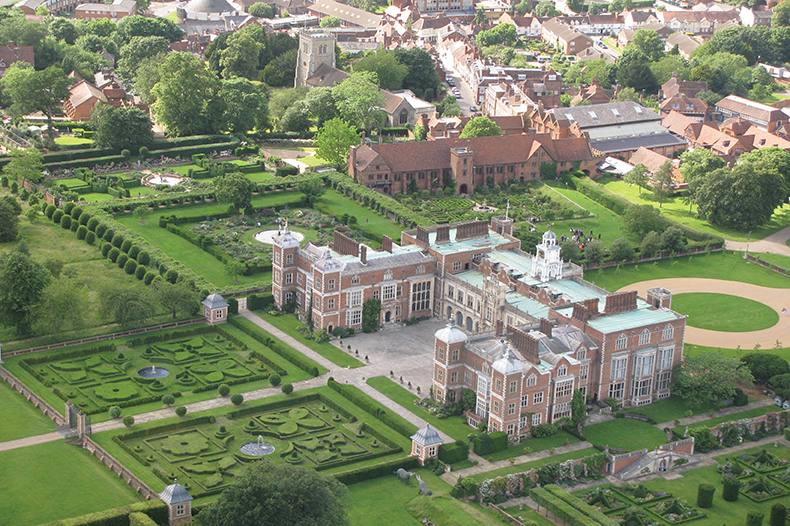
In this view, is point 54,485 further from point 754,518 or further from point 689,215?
point 689,215

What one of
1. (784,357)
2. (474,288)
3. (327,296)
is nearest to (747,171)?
(784,357)

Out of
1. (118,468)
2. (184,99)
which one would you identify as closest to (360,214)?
(184,99)

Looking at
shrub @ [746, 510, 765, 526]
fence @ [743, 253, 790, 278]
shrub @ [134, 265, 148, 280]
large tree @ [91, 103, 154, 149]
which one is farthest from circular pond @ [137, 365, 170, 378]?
fence @ [743, 253, 790, 278]

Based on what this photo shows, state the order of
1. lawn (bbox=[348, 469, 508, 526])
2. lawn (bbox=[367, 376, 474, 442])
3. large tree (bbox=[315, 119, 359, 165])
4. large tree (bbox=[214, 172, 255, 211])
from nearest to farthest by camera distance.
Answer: lawn (bbox=[348, 469, 508, 526]) < lawn (bbox=[367, 376, 474, 442]) < large tree (bbox=[214, 172, 255, 211]) < large tree (bbox=[315, 119, 359, 165])

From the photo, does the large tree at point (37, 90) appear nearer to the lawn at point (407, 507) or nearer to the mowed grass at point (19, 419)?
the mowed grass at point (19, 419)

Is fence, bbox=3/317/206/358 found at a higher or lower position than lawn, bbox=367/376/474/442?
higher

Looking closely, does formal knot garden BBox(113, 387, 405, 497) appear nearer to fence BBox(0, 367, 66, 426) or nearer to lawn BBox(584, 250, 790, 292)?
fence BBox(0, 367, 66, 426)

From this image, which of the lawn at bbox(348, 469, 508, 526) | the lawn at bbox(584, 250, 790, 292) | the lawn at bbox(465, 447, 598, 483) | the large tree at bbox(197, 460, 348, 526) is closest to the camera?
the large tree at bbox(197, 460, 348, 526)
